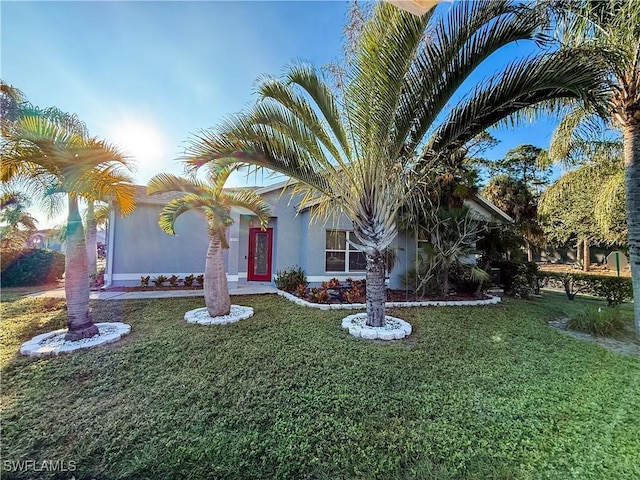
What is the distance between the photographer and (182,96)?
7.06 meters

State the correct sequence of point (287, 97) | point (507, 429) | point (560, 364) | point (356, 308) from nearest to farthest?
point (507, 429) < point (560, 364) < point (287, 97) < point (356, 308)

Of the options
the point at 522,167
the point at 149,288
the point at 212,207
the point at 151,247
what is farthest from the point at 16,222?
the point at 522,167

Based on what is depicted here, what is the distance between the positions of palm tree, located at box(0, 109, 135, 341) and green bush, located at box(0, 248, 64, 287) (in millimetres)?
10193

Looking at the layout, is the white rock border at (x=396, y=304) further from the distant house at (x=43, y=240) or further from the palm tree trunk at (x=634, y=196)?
the distant house at (x=43, y=240)

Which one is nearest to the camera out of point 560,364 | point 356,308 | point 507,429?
point 507,429

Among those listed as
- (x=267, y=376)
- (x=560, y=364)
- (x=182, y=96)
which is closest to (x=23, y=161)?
(x=182, y=96)

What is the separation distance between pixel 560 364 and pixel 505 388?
1.97m

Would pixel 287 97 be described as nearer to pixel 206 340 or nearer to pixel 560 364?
pixel 206 340

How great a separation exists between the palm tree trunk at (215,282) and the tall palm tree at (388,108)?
2497mm

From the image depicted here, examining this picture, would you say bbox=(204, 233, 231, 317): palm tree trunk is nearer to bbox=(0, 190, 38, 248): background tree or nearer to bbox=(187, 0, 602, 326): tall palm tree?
bbox=(187, 0, 602, 326): tall palm tree

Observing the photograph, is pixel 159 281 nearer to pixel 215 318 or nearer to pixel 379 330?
pixel 215 318

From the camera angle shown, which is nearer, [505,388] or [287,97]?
[505,388]

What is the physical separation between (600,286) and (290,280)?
12554 mm
